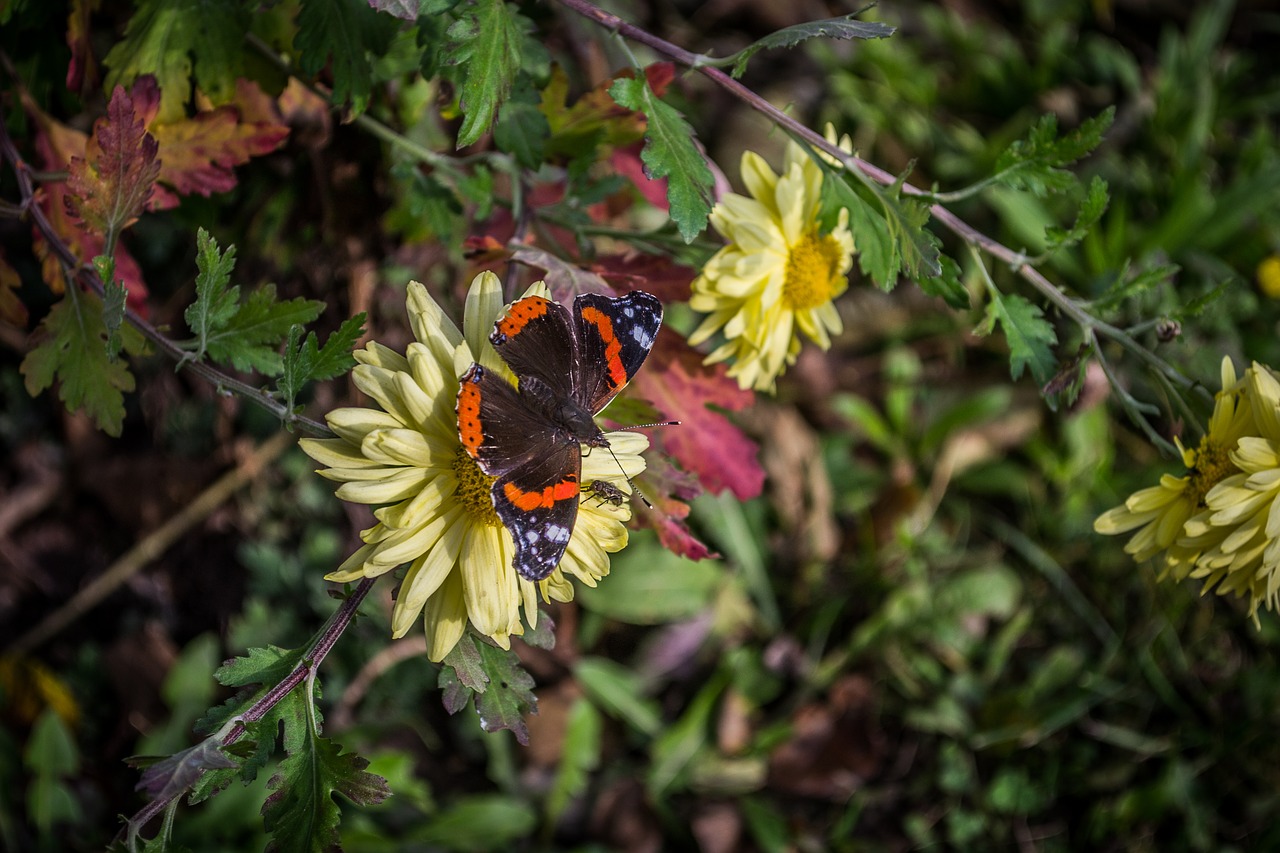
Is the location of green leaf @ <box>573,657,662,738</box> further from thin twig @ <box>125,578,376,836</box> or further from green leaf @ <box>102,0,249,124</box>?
green leaf @ <box>102,0,249,124</box>

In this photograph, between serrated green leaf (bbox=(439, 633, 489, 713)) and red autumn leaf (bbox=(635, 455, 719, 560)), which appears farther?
red autumn leaf (bbox=(635, 455, 719, 560))

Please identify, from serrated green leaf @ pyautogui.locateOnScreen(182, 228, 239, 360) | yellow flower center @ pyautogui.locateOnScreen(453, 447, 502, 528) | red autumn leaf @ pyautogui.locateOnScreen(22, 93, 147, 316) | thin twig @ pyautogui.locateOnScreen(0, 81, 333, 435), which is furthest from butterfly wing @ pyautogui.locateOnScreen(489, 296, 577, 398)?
red autumn leaf @ pyautogui.locateOnScreen(22, 93, 147, 316)

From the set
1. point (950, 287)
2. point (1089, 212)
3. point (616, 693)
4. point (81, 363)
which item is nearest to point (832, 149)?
point (950, 287)

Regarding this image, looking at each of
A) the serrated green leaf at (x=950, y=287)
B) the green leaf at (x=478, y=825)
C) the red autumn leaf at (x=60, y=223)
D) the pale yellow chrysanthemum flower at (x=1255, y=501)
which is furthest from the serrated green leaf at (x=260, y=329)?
the green leaf at (x=478, y=825)

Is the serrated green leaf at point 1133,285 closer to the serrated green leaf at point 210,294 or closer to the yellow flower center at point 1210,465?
the yellow flower center at point 1210,465

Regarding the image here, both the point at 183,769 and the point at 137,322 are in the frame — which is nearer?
the point at 183,769

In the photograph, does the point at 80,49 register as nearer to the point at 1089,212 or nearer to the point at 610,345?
the point at 610,345
